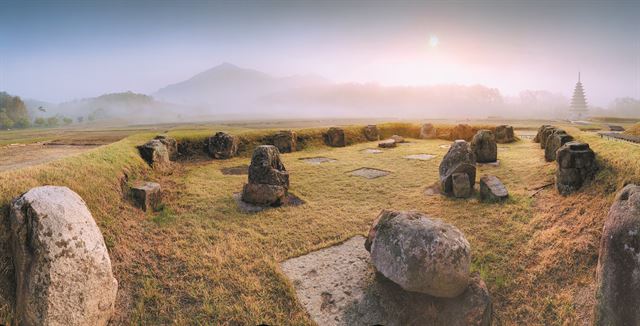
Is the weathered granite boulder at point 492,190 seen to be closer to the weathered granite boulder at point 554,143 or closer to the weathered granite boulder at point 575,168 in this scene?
the weathered granite boulder at point 575,168

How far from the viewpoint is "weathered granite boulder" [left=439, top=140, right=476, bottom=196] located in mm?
11672

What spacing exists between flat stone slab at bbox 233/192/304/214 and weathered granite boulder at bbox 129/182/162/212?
244cm

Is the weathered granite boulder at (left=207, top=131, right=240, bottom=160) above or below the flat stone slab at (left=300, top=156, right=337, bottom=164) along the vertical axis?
above

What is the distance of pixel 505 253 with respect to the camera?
7266 millimetres

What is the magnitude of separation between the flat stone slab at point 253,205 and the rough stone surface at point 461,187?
5.17 metres

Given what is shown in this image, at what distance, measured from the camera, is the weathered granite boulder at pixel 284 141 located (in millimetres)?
22734

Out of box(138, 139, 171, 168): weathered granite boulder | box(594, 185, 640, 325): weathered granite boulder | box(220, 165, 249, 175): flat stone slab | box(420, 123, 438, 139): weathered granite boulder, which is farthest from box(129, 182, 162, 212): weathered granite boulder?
box(420, 123, 438, 139): weathered granite boulder

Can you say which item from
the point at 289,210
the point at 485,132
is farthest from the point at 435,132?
the point at 289,210

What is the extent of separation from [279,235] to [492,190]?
6721 mm

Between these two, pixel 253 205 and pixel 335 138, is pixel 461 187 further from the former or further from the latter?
pixel 335 138

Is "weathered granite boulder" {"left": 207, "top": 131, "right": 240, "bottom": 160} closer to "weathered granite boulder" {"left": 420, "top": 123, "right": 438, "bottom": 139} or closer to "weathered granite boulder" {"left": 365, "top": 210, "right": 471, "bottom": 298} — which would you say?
"weathered granite boulder" {"left": 365, "top": 210, "right": 471, "bottom": 298}

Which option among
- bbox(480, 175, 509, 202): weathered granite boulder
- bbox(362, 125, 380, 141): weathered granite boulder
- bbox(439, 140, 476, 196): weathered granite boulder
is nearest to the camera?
bbox(480, 175, 509, 202): weathered granite boulder

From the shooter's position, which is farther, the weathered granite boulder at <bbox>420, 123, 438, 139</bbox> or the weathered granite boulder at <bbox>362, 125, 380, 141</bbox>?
the weathered granite boulder at <bbox>420, 123, 438, 139</bbox>

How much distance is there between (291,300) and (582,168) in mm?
8783
